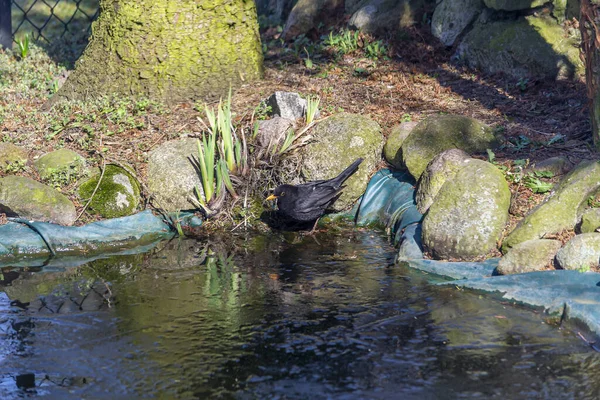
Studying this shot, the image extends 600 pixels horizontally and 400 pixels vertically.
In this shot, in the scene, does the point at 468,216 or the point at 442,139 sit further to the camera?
the point at 442,139

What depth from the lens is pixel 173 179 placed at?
725 centimetres

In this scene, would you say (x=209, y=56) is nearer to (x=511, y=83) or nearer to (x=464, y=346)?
(x=511, y=83)

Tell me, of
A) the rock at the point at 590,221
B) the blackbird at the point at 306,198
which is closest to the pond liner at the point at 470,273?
the blackbird at the point at 306,198

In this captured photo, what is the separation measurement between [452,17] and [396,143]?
317 centimetres

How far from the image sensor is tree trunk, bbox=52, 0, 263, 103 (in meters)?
8.38

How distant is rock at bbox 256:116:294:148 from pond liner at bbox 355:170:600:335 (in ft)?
3.52

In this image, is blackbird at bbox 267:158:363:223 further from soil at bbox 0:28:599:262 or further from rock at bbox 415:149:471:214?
soil at bbox 0:28:599:262

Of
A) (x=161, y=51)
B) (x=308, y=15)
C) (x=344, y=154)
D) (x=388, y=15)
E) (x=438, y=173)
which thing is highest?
(x=308, y=15)

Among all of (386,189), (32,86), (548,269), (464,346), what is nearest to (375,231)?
(386,189)

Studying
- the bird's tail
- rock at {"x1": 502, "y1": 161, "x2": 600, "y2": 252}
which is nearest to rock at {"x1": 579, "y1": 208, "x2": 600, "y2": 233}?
rock at {"x1": 502, "y1": 161, "x2": 600, "y2": 252}

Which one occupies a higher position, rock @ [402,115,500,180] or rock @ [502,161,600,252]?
rock @ [402,115,500,180]

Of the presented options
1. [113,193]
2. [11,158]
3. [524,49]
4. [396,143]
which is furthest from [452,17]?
[11,158]

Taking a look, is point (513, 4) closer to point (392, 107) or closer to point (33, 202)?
point (392, 107)

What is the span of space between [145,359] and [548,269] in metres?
3.01
